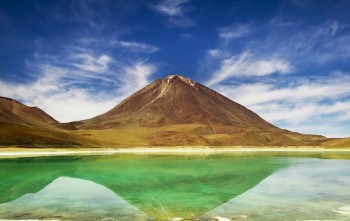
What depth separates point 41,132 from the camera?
102m

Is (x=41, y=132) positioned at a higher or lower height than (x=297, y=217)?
higher

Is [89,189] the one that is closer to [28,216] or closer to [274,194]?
[28,216]

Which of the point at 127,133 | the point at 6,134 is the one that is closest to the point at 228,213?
the point at 6,134

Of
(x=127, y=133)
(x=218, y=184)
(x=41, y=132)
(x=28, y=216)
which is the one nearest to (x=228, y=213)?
(x=28, y=216)

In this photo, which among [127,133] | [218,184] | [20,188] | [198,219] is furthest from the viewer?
[127,133]

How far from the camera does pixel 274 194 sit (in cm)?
1712

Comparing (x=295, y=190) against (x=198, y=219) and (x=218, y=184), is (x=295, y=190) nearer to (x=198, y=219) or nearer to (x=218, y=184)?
(x=218, y=184)

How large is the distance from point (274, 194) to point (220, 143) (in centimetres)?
12070

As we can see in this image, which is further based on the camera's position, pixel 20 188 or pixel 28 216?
pixel 20 188

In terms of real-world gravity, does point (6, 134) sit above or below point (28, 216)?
above

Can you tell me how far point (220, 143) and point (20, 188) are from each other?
120m

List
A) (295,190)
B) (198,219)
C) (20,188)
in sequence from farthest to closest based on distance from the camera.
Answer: (20,188) → (295,190) → (198,219)

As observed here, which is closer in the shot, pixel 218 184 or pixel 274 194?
pixel 274 194

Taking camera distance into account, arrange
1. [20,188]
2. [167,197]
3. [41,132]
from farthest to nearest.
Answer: [41,132] < [20,188] < [167,197]
